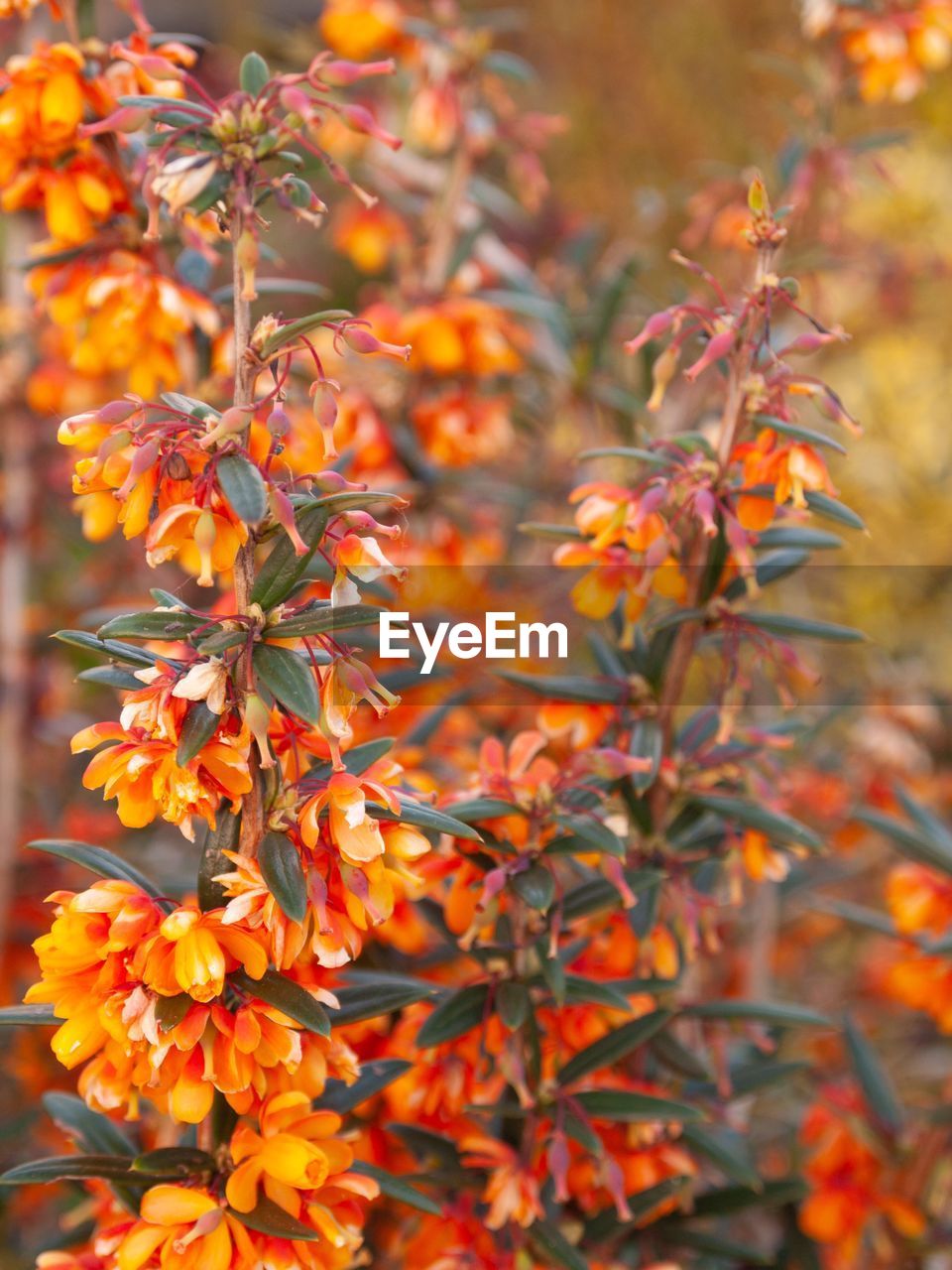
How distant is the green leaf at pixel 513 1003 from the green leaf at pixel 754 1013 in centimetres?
20

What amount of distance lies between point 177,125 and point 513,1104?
63 cm

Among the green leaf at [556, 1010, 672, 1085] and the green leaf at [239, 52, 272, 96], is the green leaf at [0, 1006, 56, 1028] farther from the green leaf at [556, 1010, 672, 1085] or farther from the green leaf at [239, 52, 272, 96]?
the green leaf at [239, 52, 272, 96]

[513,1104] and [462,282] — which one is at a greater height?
[462,282]

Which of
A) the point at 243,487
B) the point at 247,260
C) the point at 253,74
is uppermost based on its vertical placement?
the point at 253,74

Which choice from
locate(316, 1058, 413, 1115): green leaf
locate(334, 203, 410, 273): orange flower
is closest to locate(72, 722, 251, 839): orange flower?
locate(316, 1058, 413, 1115): green leaf

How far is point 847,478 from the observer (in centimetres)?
270

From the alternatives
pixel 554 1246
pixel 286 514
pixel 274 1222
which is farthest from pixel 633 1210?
pixel 286 514

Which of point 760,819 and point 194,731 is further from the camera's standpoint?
point 760,819

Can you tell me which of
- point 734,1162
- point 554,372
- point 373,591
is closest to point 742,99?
point 554,372

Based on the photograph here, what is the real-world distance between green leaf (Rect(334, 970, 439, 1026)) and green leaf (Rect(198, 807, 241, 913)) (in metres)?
0.12

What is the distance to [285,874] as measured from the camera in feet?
1.85

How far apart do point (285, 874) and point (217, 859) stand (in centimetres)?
6

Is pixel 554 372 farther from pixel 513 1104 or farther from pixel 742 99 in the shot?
pixel 742 99

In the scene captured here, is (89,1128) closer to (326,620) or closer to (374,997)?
(374,997)
